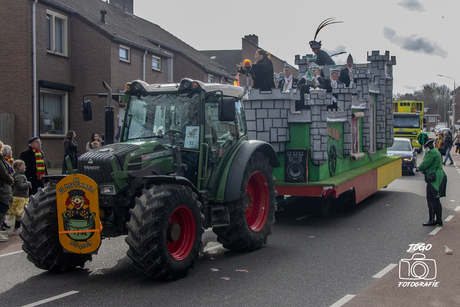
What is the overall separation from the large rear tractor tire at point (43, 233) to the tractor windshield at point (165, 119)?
1.58 m

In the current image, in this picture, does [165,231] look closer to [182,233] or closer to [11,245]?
[182,233]

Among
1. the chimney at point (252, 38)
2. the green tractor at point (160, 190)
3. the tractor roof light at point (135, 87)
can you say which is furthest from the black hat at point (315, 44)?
the chimney at point (252, 38)

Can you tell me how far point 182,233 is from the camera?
652 cm

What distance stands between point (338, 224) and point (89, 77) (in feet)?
52.8

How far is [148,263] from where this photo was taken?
19.2 ft

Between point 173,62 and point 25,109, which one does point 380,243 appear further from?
point 173,62

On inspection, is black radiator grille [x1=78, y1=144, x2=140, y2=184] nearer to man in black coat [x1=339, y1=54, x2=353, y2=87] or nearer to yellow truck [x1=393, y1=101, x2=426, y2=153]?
man in black coat [x1=339, y1=54, x2=353, y2=87]

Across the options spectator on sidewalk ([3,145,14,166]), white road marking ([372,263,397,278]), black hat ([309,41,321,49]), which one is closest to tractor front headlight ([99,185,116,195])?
white road marking ([372,263,397,278])

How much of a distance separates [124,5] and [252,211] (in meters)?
29.9

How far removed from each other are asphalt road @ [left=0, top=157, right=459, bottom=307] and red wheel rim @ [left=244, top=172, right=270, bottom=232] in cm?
44

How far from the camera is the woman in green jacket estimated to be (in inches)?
404

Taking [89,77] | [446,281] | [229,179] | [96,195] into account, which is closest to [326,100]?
[229,179]

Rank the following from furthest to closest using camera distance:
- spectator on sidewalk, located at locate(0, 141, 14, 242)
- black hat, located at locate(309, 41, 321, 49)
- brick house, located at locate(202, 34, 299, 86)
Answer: brick house, located at locate(202, 34, 299, 86)
black hat, located at locate(309, 41, 321, 49)
spectator on sidewalk, located at locate(0, 141, 14, 242)

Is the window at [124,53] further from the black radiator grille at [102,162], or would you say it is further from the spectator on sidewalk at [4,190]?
the black radiator grille at [102,162]
